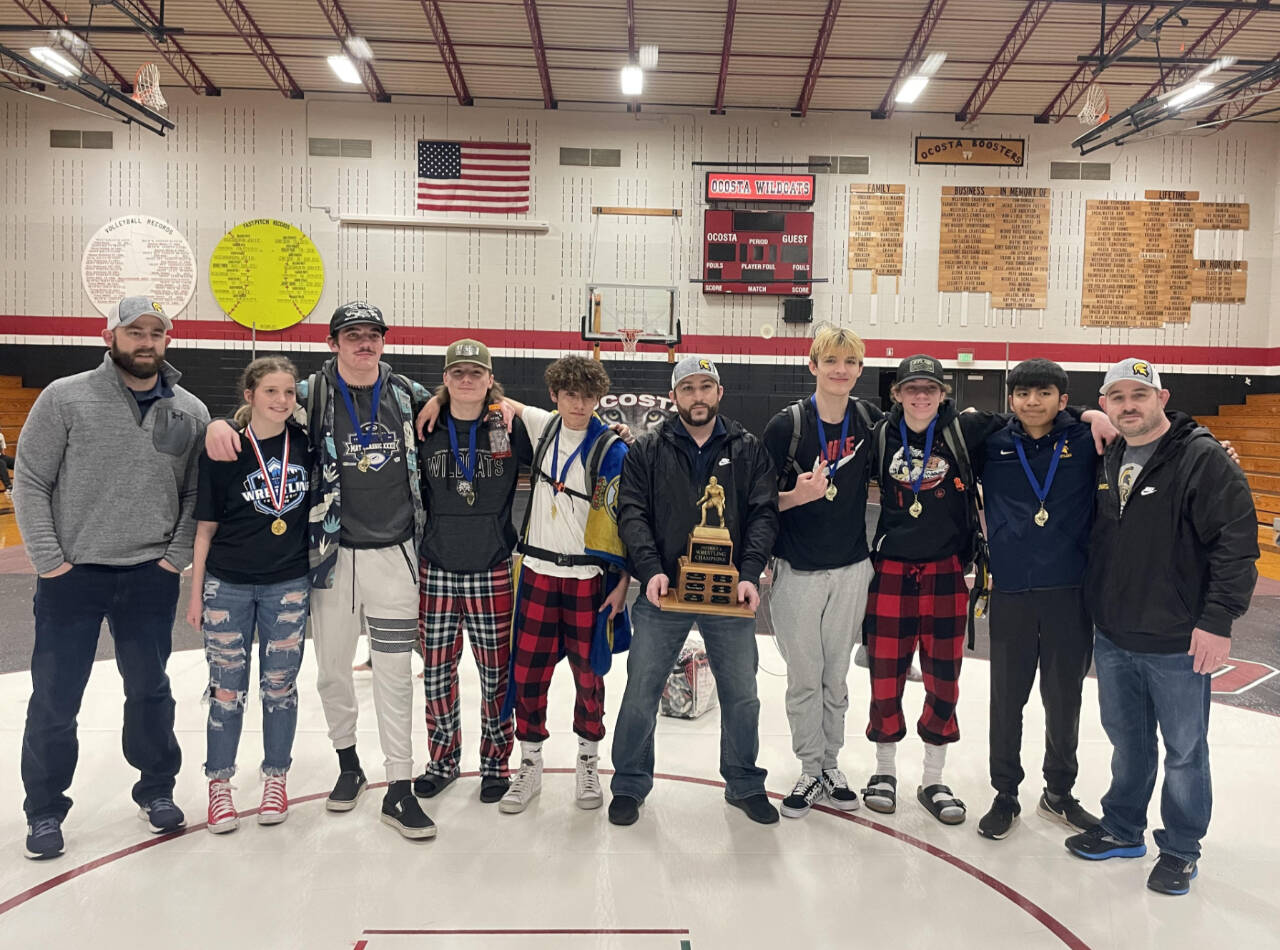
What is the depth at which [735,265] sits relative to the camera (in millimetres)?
15492

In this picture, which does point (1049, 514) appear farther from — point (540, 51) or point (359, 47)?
point (359, 47)

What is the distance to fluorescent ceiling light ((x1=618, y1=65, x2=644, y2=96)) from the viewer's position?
13.3m

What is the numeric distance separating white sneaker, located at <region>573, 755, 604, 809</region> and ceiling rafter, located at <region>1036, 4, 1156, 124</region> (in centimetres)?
1314

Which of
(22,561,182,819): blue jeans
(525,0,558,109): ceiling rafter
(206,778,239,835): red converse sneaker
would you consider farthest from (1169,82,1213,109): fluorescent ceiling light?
(206,778,239,835): red converse sneaker

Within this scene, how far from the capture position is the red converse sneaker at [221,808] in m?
3.31

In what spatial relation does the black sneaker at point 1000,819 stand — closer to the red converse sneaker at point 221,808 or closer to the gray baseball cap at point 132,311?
the red converse sneaker at point 221,808

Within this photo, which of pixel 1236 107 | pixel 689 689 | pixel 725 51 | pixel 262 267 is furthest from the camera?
pixel 262 267

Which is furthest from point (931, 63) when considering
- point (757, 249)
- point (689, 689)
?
point (689, 689)

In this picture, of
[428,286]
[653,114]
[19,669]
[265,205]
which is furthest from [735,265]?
[19,669]

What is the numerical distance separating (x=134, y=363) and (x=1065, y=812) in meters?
4.51

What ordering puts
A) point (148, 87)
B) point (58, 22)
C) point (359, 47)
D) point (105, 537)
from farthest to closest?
point (359, 47) → point (58, 22) → point (148, 87) → point (105, 537)

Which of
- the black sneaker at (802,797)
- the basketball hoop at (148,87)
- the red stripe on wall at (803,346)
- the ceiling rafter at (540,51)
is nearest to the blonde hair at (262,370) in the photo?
the black sneaker at (802,797)

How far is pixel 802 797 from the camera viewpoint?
356cm

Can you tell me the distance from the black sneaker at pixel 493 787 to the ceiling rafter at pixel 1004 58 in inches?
527
